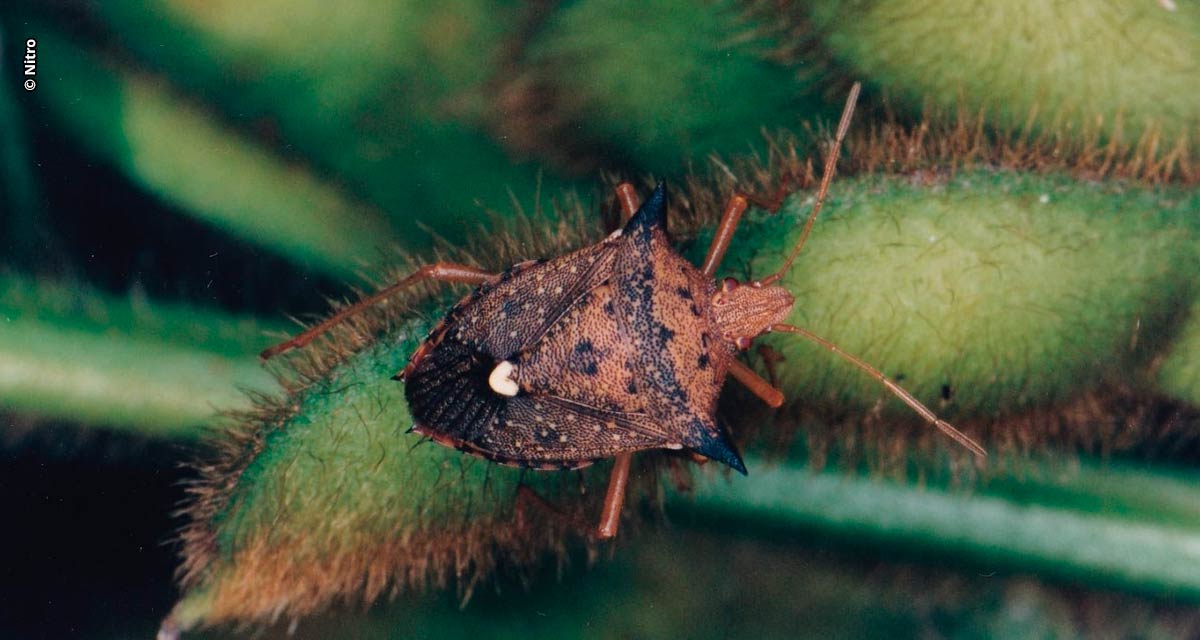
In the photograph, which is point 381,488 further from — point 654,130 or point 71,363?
point 654,130

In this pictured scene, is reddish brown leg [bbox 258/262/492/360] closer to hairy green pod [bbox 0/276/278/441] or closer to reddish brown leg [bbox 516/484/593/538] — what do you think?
hairy green pod [bbox 0/276/278/441]

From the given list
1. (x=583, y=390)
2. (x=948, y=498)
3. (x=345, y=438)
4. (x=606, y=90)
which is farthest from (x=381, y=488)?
(x=948, y=498)

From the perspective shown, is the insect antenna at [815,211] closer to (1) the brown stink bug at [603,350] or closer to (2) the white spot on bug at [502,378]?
(1) the brown stink bug at [603,350]

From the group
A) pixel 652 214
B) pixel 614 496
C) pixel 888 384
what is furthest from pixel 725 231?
pixel 614 496

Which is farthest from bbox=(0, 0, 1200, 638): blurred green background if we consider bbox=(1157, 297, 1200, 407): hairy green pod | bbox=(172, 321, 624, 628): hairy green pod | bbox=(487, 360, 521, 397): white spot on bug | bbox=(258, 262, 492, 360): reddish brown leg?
bbox=(487, 360, 521, 397): white spot on bug

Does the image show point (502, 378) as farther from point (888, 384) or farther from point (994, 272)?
point (994, 272)

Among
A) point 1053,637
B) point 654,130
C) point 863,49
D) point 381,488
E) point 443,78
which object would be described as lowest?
point 1053,637
